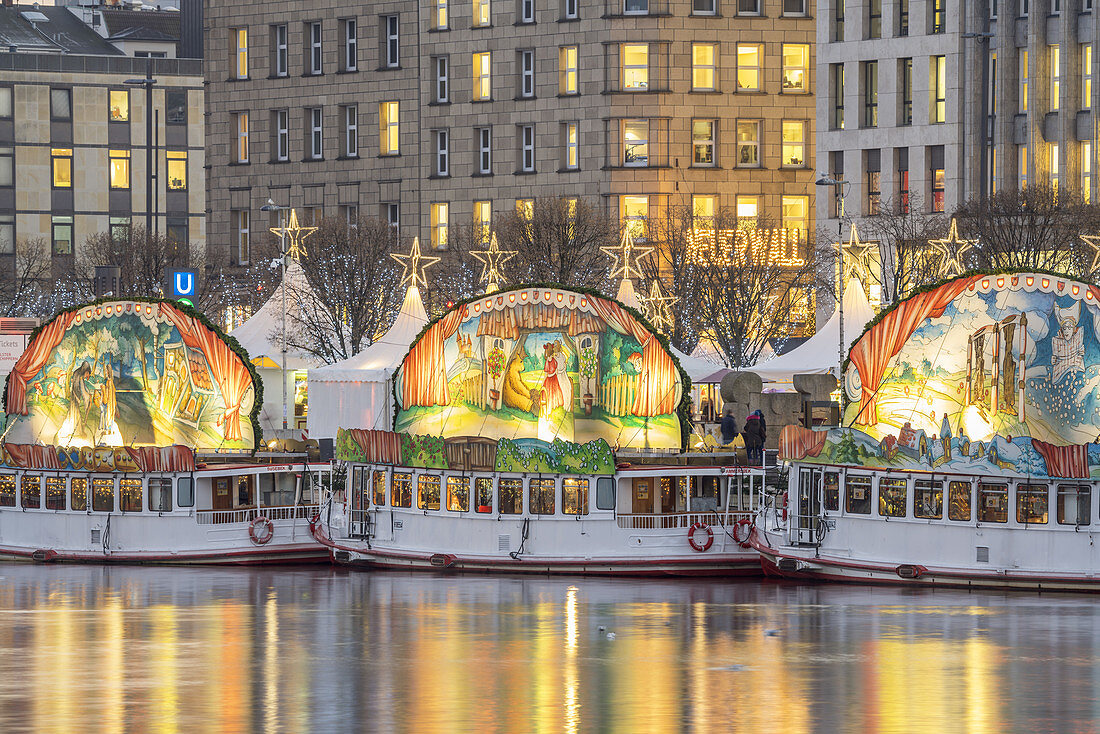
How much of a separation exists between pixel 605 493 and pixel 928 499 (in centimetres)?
736

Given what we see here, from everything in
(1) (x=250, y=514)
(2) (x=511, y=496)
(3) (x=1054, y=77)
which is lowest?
(1) (x=250, y=514)

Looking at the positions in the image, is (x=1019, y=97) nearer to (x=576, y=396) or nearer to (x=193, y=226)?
(x=576, y=396)

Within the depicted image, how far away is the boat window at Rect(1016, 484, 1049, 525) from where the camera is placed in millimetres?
50312

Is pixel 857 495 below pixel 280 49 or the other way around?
below

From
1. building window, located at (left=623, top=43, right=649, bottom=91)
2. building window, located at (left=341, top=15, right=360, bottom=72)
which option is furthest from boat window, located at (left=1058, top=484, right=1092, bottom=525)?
building window, located at (left=341, top=15, right=360, bottom=72)

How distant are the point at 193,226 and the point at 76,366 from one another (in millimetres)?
87692

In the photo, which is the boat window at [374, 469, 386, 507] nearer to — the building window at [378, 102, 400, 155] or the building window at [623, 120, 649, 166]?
the building window at [623, 120, 649, 166]

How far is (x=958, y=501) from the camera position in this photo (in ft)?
168

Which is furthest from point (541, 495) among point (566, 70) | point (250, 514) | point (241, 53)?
point (241, 53)

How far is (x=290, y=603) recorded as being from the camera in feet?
161

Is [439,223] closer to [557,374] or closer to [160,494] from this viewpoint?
[160,494]

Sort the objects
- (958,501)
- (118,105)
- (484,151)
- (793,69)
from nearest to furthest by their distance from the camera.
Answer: (958,501) → (793,69) → (484,151) → (118,105)

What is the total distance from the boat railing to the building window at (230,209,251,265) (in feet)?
226

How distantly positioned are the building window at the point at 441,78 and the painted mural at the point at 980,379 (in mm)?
67753
